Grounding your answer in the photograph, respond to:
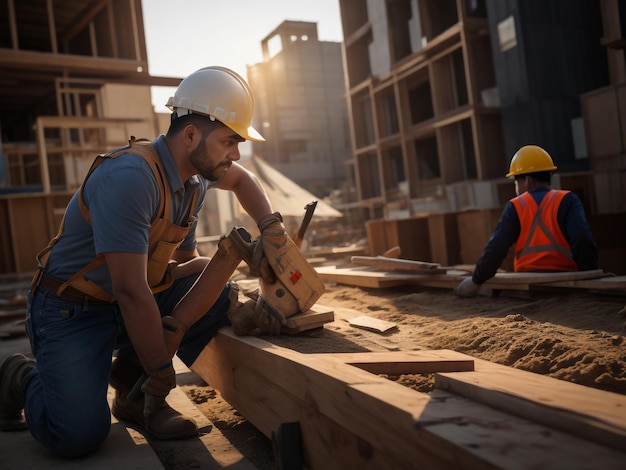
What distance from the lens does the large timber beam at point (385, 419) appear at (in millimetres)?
1148

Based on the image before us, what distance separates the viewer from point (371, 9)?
1677 cm

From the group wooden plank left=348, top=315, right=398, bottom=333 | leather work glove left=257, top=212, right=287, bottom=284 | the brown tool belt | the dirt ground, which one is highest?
leather work glove left=257, top=212, right=287, bottom=284

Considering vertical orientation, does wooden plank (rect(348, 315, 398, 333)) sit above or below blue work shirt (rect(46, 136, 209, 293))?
below

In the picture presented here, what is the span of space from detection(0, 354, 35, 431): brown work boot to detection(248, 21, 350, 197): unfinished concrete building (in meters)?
25.2

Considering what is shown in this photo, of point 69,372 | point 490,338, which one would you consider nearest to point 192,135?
point 69,372

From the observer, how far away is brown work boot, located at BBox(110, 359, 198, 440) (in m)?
2.51

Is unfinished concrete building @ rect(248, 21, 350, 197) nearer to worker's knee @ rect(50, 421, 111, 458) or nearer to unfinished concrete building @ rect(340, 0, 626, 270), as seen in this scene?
unfinished concrete building @ rect(340, 0, 626, 270)

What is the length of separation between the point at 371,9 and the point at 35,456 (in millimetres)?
16687

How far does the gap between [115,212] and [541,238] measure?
2.91m

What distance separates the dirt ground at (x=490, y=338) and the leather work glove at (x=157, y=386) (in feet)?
1.03

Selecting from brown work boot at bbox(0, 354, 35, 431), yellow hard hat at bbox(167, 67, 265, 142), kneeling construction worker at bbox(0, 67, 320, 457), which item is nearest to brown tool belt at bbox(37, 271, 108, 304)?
kneeling construction worker at bbox(0, 67, 320, 457)

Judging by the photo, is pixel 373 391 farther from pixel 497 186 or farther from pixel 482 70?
pixel 482 70

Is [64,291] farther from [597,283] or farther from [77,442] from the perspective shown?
[597,283]

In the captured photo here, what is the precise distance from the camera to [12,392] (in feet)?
8.60
